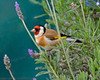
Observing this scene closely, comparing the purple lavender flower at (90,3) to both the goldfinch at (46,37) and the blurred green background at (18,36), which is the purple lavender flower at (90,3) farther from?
the blurred green background at (18,36)

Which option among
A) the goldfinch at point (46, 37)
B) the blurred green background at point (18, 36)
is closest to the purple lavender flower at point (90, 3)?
the goldfinch at point (46, 37)

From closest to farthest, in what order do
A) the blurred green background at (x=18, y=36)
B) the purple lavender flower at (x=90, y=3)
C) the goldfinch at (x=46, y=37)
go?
the purple lavender flower at (x=90, y=3)
the goldfinch at (x=46, y=37)
the blurred green background at (x=18, y=36)

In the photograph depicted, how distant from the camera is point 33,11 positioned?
1.72m

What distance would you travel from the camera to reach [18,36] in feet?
5.74

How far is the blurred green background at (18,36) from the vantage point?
1706 mm

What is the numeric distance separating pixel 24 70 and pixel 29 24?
16.0 inches

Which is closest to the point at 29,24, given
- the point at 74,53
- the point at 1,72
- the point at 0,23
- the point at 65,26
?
the point at 0,23

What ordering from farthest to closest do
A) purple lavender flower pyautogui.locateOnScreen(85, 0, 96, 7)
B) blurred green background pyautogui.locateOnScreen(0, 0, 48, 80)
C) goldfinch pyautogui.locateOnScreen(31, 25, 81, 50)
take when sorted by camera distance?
blurred green background pyautogui.locateOnScreen(0, 0, 48, 80) < goldfinch pyautogui.locateOnScreen(31, 25, 81, 50) < purple lavender flower pyautogui.locateOnScreen(85, 0, 96, 7)

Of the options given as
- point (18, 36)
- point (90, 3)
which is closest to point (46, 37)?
point (90, 3)

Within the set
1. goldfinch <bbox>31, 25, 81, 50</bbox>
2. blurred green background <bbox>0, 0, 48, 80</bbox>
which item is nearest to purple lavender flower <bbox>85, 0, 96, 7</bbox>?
goldfinch <bbox>31, 25, 81, 50</bbox>

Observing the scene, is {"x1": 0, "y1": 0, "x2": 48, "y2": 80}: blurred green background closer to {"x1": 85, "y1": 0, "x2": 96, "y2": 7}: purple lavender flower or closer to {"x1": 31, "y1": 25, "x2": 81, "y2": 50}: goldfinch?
{"x1": 31, "y1": 25, "x2": 81, "y2": 50}: goldfinch

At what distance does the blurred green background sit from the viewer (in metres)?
1.71

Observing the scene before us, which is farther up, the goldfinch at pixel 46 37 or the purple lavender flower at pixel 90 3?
the purple lavender flower at pixel 90 3

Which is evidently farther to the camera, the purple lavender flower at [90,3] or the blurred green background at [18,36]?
the blurred green background at [18,36]
